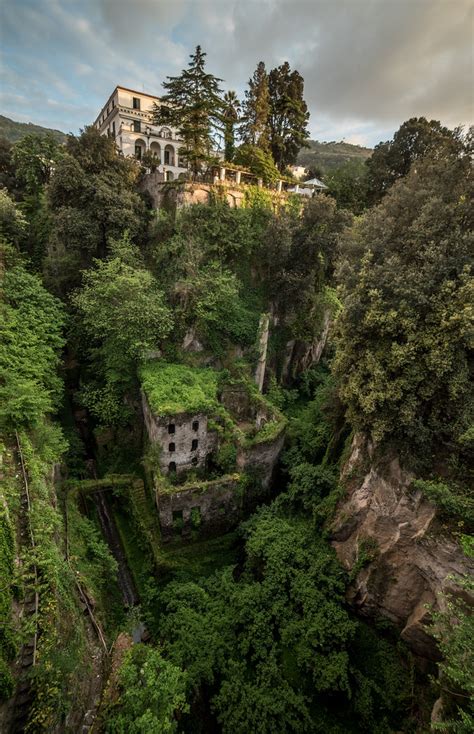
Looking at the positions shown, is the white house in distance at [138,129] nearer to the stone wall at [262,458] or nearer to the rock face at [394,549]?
the stone wall at [262,458]

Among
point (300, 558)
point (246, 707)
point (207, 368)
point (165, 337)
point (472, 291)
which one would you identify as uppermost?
point (472, 291)

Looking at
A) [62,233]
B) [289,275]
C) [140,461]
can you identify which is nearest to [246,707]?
[140,461]

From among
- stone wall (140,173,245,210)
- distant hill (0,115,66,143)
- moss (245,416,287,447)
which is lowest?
moss (245,416,287,447)

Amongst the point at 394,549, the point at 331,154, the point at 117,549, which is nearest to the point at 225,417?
the point at 117,549

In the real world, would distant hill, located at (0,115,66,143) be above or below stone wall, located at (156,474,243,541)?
above

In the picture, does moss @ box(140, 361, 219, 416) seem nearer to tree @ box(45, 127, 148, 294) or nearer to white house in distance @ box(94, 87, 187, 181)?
tree @ box(45, 127, 148, 294)

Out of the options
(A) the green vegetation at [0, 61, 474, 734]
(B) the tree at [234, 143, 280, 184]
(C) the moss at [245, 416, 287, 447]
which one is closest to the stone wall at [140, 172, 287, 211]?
(A) the green vegetation at [0, 61, 474, 734]

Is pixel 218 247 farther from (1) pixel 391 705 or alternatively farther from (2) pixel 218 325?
(1) pixel 391 705
